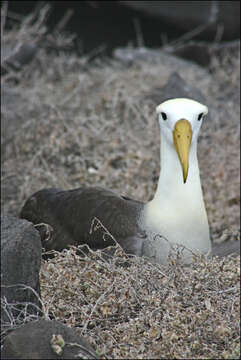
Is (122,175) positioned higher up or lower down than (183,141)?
lower down

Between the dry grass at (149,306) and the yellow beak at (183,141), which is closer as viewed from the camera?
the dry grass at (149,306)

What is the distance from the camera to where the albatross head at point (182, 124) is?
120 inches

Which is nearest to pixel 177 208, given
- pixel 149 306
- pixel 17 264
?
pixel 149 306

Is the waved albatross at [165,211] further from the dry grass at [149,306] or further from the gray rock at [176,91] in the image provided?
the gray rock at [176,91]

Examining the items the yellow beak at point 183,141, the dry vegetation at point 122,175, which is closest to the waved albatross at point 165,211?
the yellow beak at point 183,141

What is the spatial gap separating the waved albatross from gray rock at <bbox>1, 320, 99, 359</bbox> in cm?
102

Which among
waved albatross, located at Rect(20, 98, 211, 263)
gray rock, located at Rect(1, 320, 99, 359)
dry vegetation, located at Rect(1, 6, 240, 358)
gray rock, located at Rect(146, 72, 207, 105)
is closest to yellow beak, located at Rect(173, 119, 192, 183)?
waved albatross, located at Rect(20, 98, 211, 263)

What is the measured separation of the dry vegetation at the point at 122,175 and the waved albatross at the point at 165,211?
0.72 ft

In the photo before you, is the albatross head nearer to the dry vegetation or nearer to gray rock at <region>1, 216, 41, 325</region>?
the dry vegetation

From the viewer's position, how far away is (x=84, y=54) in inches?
303

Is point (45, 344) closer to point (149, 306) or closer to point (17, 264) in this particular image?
point (17, 264)

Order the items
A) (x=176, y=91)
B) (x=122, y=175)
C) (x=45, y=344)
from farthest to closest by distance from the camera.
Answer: (x=176, y=91) → (x=122, y=175) → (x=45, y=344)

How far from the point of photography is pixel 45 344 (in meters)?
1.92

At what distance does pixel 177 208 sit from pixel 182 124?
1.24 feet
